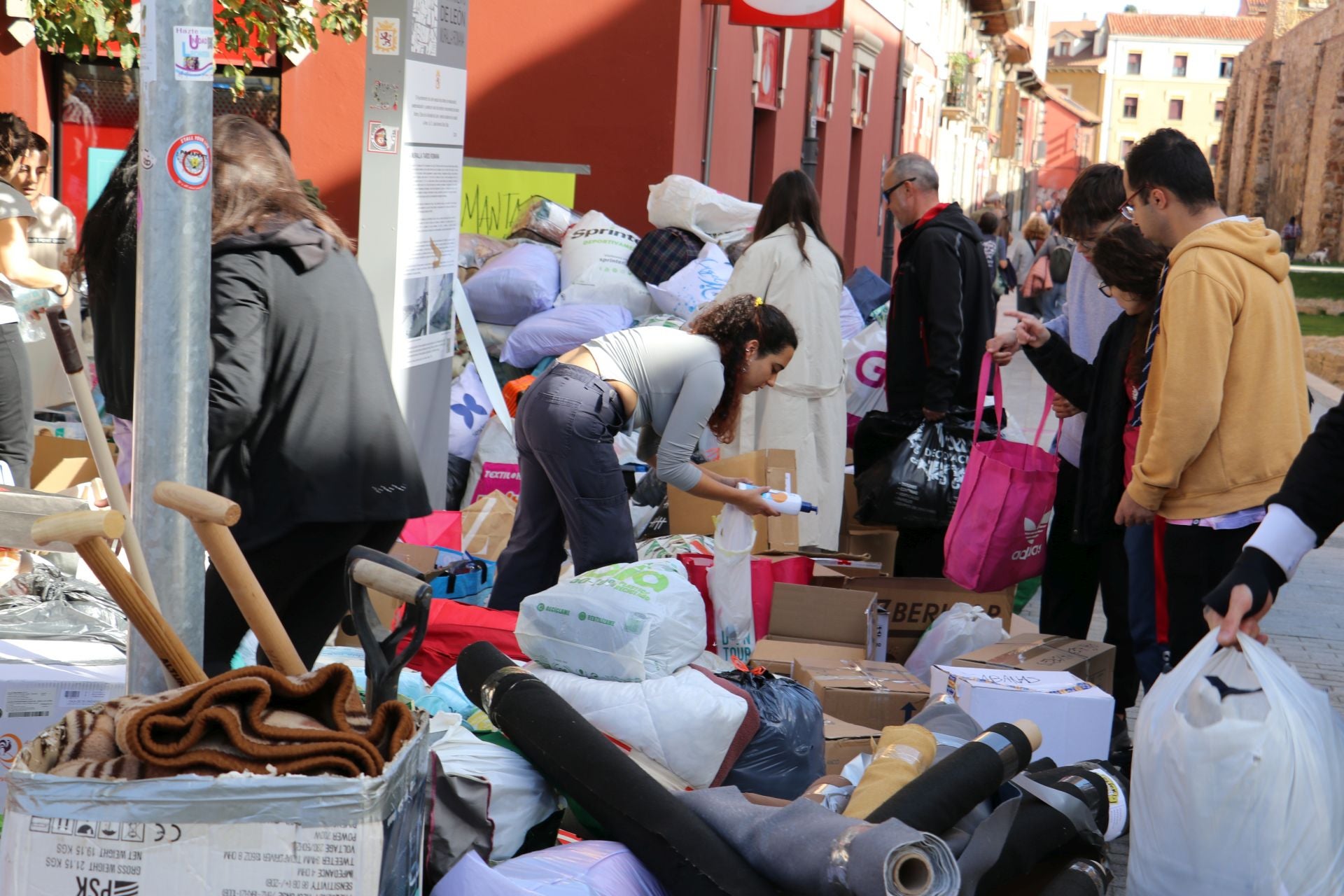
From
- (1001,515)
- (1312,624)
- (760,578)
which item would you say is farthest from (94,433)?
(1312,624)

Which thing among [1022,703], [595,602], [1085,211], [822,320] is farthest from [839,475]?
[595,602]

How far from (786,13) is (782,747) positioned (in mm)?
6671

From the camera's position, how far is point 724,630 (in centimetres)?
439

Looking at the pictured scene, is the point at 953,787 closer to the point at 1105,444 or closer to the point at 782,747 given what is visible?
the point at 782,747

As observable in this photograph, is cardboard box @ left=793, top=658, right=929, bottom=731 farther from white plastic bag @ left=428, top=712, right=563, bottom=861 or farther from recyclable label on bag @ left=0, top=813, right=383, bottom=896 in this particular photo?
recyclable label on bag @ left=0, top=813, right=383, bottom=896

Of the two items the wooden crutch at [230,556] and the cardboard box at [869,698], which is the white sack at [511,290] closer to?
the cardboard box at [869,698]

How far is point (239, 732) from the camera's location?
179 cm

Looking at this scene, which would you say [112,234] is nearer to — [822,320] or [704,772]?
[704,772]

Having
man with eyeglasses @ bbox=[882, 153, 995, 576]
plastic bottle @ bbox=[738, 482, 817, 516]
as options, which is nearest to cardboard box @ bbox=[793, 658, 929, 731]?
plastic bottle @ bbox=[738, 482, 817, 516]

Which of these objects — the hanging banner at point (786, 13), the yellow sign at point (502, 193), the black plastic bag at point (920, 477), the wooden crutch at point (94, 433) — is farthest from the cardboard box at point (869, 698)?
the hanging banner at point (786, 13)

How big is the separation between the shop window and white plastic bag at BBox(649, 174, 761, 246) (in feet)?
9.92

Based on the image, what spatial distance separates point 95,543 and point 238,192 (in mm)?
1157

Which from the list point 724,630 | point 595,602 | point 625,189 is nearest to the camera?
point 595,602

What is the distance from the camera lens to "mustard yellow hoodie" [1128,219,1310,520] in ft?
10.8
